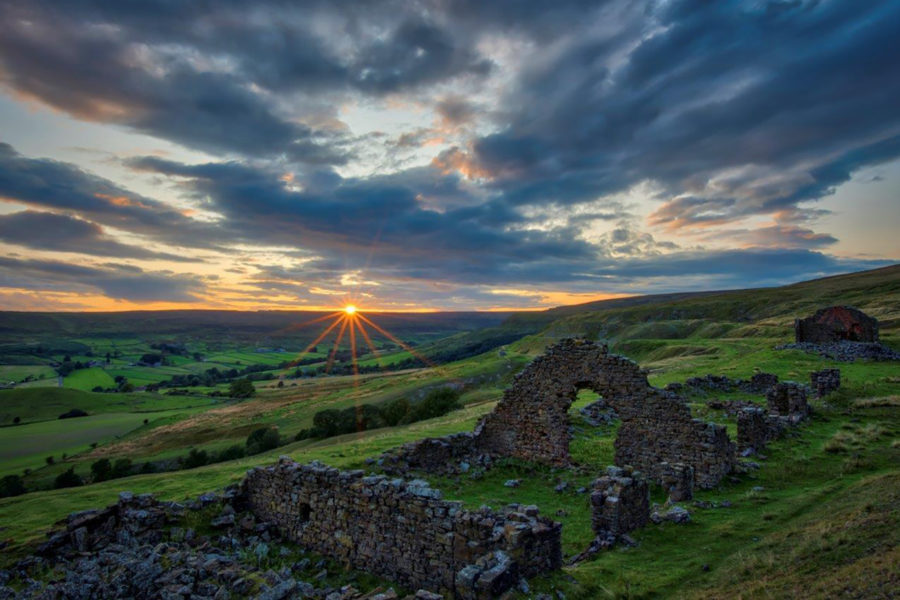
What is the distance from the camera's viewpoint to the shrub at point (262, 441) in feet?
157

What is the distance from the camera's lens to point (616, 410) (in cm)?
1605

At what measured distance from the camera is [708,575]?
29.9 ft

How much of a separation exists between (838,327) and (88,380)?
190103 mm

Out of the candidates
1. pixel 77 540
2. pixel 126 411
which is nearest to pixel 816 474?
pixel 77 540

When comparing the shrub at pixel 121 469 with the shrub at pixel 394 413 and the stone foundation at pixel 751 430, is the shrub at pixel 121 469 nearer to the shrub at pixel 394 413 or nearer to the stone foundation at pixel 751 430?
the shrub at pixel 394 413

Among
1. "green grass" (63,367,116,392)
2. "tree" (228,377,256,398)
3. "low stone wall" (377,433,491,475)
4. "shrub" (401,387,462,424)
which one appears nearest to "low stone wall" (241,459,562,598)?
"low stone wall" (377,433,491,475)

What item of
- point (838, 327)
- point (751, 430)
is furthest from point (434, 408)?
point (838, 327)

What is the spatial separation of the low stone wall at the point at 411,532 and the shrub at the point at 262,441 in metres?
38.9

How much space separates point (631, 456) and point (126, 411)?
118 meters

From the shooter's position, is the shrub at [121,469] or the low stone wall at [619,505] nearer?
the low stone wall at [619,505]

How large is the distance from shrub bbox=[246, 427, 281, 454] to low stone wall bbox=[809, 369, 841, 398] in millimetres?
47427

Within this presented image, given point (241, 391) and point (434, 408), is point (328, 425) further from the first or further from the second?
point (241, 391)

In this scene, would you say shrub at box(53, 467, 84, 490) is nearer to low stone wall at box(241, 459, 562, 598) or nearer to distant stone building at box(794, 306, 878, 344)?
low stone wall at box(241, 459, 562, 598)

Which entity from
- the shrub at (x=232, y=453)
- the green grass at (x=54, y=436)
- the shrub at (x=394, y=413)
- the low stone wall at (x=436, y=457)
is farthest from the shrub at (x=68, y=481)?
the low stone wall at (x=436, y=457)
